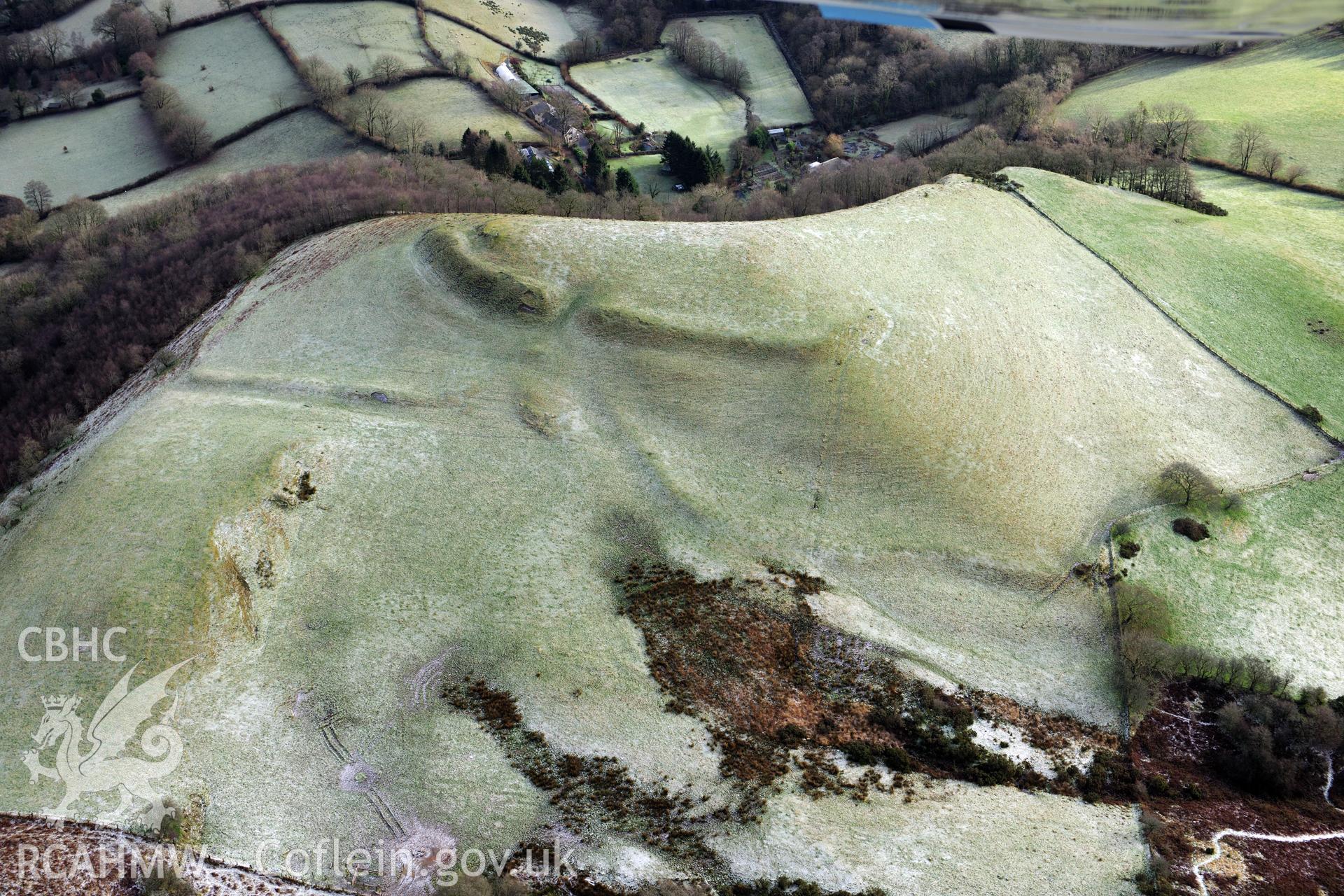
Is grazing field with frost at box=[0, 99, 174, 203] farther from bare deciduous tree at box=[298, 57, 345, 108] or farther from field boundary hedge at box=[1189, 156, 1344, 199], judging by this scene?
field boundary hedge at box=[1189, 156, 1344, 199]

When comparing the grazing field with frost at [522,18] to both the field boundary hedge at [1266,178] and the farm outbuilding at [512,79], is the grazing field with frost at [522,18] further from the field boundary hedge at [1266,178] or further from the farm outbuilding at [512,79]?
the field boundary hedge at [1266,178]

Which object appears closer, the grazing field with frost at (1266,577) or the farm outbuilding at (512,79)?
the grazing field with frost at (1266,577)

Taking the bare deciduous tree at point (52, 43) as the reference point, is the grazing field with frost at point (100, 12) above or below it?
above

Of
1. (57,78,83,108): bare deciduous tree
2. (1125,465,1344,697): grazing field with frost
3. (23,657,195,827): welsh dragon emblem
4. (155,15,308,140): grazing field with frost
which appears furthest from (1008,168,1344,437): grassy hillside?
(57,78,83,108): bare deciduous tree

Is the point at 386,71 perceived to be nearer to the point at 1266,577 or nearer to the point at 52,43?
the point at 52,43

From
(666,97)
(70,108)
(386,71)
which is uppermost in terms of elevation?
(386,71)

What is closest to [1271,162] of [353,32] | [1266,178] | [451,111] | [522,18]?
[1266,178]

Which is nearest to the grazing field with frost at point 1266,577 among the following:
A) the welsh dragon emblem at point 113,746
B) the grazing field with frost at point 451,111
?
the welsh dragon emblem at point 113,746
